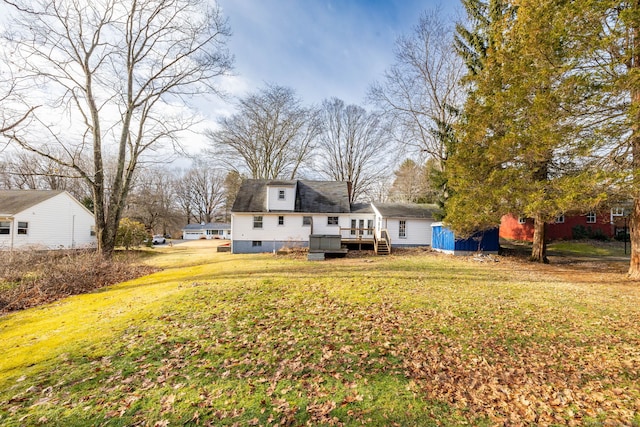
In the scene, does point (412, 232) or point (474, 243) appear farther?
point (412, 232)

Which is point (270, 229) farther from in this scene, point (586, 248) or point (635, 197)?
Result: point (586, 248)

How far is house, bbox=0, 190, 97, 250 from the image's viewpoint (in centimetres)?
2086

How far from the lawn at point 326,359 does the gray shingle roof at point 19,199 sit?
2045 centimetres

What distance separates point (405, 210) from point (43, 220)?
2922 centimetres

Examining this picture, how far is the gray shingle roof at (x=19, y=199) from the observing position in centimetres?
2100

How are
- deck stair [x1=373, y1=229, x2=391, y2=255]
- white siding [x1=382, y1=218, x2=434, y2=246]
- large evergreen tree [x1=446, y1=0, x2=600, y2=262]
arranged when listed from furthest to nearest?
white siding [x1=382, y1=218, x2=434, y2=246], deck stair [x1=373, y1=229, x2=391, y2=255], large evergreen tree [x1=446, y1=0, x2=600, y2=262]

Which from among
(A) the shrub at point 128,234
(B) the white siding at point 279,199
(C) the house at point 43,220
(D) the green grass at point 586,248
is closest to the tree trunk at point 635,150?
(D) the green grass at point 586,248

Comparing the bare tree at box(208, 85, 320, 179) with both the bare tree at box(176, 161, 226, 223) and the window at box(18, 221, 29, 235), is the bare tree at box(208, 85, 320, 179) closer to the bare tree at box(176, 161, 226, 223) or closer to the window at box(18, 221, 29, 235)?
the window at box(18, 221, 29, 235)

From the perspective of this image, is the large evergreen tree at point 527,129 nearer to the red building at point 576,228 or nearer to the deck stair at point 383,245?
the deck stair at point 383,245

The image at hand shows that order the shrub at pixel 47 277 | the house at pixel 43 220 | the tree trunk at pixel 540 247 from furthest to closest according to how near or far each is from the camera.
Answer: the house at pixel 43 220, the tree trunk at pixel 540 247, the shrub at pixel 47 277

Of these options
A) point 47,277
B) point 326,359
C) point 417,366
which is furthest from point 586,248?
point 47,277

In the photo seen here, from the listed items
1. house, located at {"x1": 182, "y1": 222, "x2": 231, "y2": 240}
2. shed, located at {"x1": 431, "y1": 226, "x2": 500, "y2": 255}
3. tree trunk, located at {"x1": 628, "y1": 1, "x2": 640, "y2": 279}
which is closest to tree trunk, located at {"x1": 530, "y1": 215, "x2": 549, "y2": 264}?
shed, located at {"x1": 431, "y1": 226, "x2": 500, "y2": 255}

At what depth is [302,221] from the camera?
71.4 feet

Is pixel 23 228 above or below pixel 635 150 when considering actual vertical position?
below
